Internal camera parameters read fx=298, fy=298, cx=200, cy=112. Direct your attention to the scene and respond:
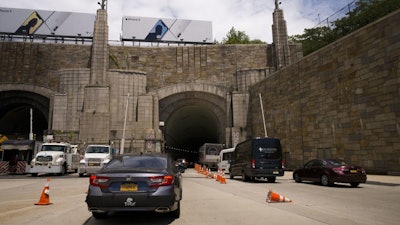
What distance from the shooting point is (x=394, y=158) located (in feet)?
56.3

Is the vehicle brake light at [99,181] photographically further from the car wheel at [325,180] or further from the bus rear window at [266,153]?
the bus rear window at [266,153]

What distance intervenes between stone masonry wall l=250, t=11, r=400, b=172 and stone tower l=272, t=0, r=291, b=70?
932cm

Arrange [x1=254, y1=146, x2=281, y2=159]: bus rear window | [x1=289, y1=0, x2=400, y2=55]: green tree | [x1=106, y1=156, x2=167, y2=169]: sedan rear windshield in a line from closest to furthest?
[x1=106, y1=156, x2=167, y2=169]: sedan rear windshield → [x1=254, y1=146, x2=281, y2=159]: bus rear window → [x1=289, y1=0, x2=400, y2=55]: green tree

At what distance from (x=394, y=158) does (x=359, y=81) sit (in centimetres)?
561

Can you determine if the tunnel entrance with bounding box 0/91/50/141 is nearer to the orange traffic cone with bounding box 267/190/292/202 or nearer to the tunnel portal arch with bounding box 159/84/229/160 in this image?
the tunnel portal arch with bounding box 159/84/229/160

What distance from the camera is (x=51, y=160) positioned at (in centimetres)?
2252

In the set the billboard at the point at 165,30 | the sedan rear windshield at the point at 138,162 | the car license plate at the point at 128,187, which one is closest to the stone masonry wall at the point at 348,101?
the sedan rear windshield at the point at 138,162

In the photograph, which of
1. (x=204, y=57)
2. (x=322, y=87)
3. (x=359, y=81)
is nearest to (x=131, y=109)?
(x=204, y=57)

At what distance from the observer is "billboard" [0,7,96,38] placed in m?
44.2

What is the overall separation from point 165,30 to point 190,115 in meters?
14.1

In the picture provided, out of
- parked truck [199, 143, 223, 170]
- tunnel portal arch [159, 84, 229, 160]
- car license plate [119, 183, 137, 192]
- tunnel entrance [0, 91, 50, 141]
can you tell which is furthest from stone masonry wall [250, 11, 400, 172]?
tunnel entrance [0, 91, 50, 141]

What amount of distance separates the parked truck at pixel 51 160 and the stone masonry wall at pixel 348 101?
19.9 metres

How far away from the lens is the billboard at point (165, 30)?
1813 inches

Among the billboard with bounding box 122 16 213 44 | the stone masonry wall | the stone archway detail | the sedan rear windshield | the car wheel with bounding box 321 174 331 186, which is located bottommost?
the car wheel with bounding box 321 174 331 186
